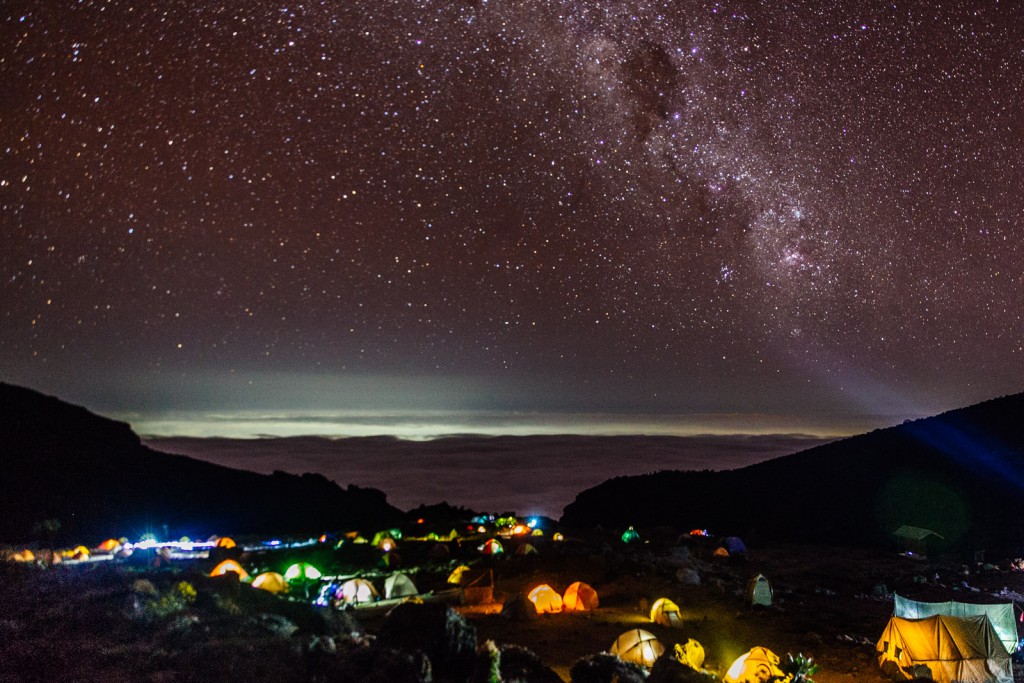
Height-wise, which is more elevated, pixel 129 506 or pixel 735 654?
pixel 735 654

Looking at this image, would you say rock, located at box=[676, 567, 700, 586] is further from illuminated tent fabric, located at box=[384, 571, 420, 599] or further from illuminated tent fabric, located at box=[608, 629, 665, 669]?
illuminated tent fabric, located at box=[608, 629, 665, 669]

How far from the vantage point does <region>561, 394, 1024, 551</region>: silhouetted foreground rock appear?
45094mm

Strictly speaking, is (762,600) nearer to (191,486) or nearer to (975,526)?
(975,526)

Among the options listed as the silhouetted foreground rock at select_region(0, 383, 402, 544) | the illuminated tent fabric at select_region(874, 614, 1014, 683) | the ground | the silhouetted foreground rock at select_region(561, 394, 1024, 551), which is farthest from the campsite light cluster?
the silhouetted foreground rock at select_region(561, 394, 1024, 551)

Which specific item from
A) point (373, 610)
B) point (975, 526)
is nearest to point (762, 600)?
point (373, 610)

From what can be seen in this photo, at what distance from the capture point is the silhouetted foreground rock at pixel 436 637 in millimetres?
10227

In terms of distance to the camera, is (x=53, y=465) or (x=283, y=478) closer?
(x=53, y=465)

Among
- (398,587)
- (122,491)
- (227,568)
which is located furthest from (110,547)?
(122,491)

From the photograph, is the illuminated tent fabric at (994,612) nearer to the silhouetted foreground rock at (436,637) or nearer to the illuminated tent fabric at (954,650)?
the illuminated tent fabric at (954,650)

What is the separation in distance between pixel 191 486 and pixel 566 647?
61111mm

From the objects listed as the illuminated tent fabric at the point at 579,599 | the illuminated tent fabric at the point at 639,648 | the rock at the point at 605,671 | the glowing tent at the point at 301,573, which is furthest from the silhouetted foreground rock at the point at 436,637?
the glowing tent at the point at 301,573

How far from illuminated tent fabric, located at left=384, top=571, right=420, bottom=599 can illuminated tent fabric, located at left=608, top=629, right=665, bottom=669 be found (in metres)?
10.1

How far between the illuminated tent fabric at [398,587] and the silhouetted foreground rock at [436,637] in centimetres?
1197

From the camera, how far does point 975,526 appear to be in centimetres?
4159
